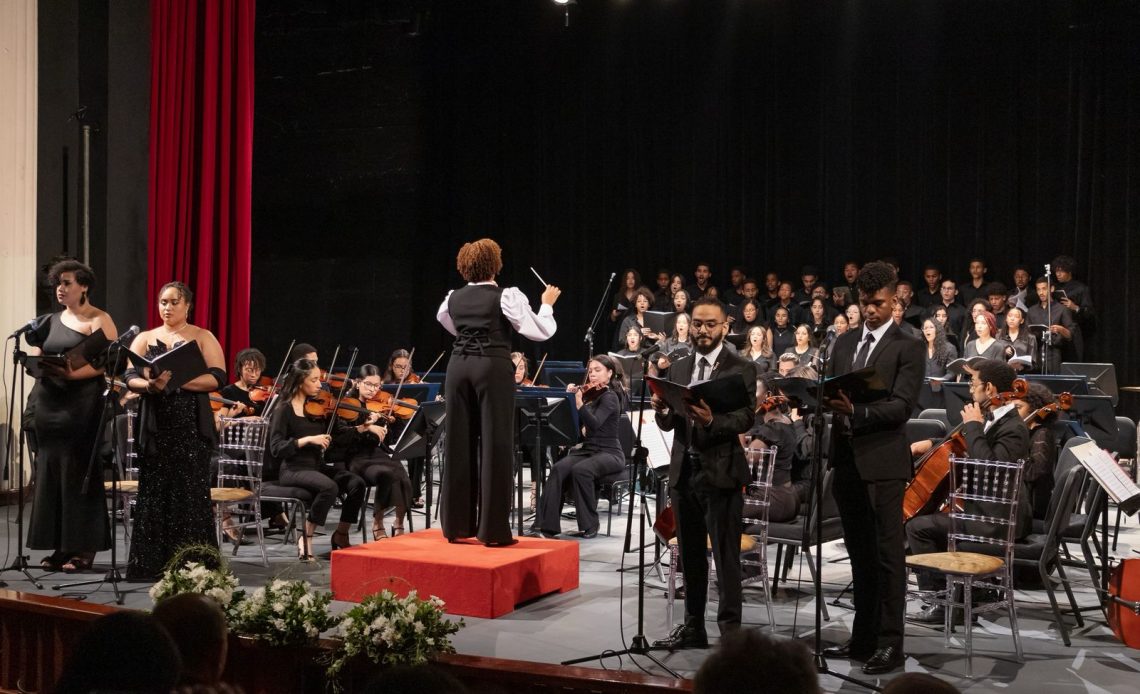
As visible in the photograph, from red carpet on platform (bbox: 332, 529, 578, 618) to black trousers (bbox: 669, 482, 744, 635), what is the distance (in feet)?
3.55

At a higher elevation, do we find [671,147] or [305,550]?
[671,147]

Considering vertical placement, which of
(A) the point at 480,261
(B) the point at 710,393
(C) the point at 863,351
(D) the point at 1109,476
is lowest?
(D) the point at 1109,476

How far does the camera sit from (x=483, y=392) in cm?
564

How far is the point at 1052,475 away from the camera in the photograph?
5.87 metres

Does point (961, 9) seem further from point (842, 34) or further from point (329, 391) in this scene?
point (329, 391)

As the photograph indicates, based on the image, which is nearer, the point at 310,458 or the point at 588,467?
the point at 310,458

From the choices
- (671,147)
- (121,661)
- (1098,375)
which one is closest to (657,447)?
(121,661)

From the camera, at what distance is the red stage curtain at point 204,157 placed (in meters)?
A: 10.5

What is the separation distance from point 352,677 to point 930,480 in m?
3.35

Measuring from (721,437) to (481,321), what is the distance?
1.56 m

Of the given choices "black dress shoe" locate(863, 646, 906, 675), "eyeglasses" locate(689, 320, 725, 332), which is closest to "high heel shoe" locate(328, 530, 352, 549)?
"eyeglasses" locate(689, 320, 725, 332)

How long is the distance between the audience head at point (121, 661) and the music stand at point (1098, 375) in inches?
355

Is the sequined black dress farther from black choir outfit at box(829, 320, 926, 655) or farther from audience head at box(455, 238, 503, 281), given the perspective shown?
black choir outfit at box(829, 320, 926, 655)

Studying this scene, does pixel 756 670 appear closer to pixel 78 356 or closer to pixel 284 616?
pixel 284 616
